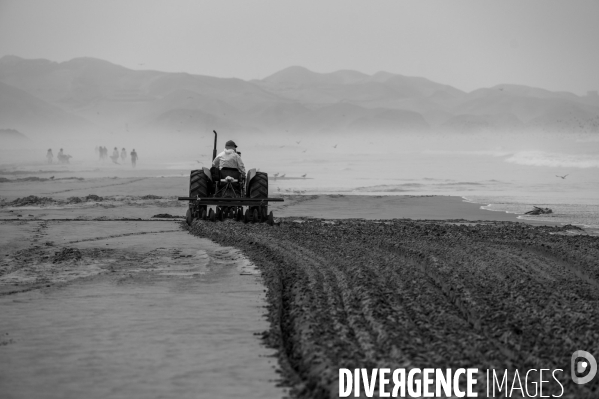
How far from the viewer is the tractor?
15751mm

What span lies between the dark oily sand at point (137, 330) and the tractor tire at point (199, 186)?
5.20 metres

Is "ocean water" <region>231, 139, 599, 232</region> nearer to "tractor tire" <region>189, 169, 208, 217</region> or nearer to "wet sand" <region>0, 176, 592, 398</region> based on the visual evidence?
"tractor tire" <region>189, 169, 208, 217</region>

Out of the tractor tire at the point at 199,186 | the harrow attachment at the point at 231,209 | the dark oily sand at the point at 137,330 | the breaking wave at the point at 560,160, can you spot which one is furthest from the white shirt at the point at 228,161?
the breaking wave at the point at 560,160

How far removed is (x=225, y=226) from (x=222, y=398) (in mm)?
10111

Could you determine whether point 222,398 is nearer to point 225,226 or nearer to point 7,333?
point 7,333

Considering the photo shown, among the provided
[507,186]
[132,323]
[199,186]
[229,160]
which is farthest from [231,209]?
[507,186]

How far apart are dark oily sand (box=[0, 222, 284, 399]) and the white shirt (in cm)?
571

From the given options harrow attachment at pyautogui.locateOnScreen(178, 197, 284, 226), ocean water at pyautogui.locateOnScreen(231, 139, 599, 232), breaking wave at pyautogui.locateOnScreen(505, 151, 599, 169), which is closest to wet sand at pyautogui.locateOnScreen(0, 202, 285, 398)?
harrow attachment at pyautogui.locateOnScreen(178, 197, 284, 226)

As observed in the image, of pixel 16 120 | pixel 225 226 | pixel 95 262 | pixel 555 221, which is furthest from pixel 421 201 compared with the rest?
pixel 16 120

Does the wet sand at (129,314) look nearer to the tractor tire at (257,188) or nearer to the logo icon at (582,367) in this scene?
the tractor tire at (257,188)

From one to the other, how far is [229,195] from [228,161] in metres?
0.77

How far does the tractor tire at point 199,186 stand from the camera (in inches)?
639

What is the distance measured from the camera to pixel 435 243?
1238cm

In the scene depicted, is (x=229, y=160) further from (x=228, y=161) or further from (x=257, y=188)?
(x=257, y=188)
